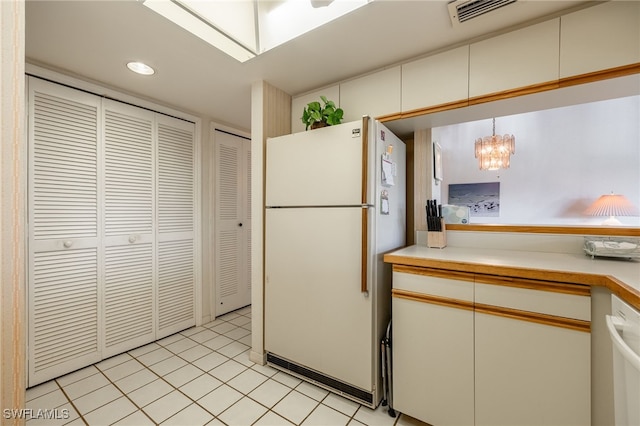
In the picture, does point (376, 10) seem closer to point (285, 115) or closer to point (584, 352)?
point (285, 115)

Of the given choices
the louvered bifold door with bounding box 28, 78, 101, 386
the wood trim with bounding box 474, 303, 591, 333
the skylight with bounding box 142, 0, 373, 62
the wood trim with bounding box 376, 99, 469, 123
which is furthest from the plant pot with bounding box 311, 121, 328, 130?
the louvered bifold door with bounding box 28, 78, 101, 386

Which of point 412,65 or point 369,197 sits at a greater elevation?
point 412,65

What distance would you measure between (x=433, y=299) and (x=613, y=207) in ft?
11.6

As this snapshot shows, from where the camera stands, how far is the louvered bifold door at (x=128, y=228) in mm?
2258

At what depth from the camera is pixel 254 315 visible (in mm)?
2223

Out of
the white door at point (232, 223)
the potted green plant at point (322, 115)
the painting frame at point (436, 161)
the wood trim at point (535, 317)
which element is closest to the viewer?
the wood trim at point (535, 317)

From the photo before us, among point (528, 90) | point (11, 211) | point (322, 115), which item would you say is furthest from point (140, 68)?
point (528, 90)

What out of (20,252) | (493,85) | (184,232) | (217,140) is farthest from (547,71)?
(184,232)

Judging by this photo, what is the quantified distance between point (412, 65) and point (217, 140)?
2.29 metres

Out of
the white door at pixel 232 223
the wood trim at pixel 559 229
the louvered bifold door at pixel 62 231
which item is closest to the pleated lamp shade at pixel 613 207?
the wood trim at pixel 559 229

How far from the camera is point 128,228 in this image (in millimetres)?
2381

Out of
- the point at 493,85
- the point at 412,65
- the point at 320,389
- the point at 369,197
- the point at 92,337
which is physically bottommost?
the point at 320,389

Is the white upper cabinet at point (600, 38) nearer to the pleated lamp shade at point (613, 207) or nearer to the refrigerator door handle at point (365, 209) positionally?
the refrigerator door handle at point (365, 209)

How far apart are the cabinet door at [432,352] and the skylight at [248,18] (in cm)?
159
